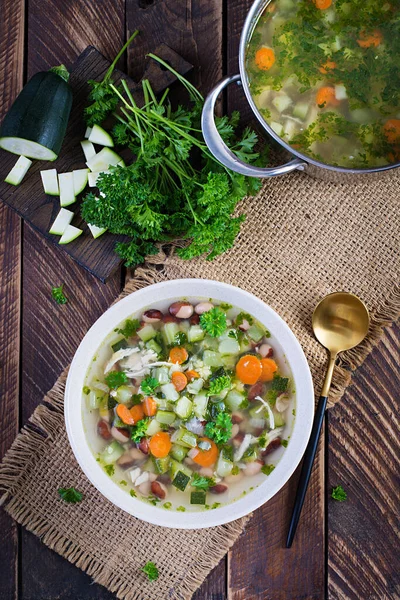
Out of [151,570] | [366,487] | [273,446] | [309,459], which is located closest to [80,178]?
[273,446]

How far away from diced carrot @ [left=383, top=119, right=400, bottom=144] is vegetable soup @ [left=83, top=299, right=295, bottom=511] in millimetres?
936

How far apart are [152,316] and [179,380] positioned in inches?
11.9

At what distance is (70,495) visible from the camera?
10.5ft

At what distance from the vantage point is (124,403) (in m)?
3.05

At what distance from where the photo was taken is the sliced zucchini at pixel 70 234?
3.11 m

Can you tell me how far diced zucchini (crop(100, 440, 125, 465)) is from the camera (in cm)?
305

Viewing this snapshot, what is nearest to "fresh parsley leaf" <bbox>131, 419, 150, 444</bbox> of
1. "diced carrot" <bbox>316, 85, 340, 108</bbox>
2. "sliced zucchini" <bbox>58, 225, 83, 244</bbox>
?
"sliced zucchini" <bbox>58, 225, 83, 244</bbox>

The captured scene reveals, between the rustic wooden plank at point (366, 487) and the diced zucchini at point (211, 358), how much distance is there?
637mm

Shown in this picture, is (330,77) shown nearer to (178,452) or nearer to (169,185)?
(169,185)

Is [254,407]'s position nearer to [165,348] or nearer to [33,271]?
[165,348]

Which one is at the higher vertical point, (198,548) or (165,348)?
(165,348)

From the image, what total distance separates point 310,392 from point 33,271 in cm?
143

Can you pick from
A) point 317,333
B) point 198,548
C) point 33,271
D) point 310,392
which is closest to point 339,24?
point 317,333

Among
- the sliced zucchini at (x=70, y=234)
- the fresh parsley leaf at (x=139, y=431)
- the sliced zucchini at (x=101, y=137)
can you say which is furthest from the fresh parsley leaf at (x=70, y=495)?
the sliced zucchini at (x=101, y=137)
